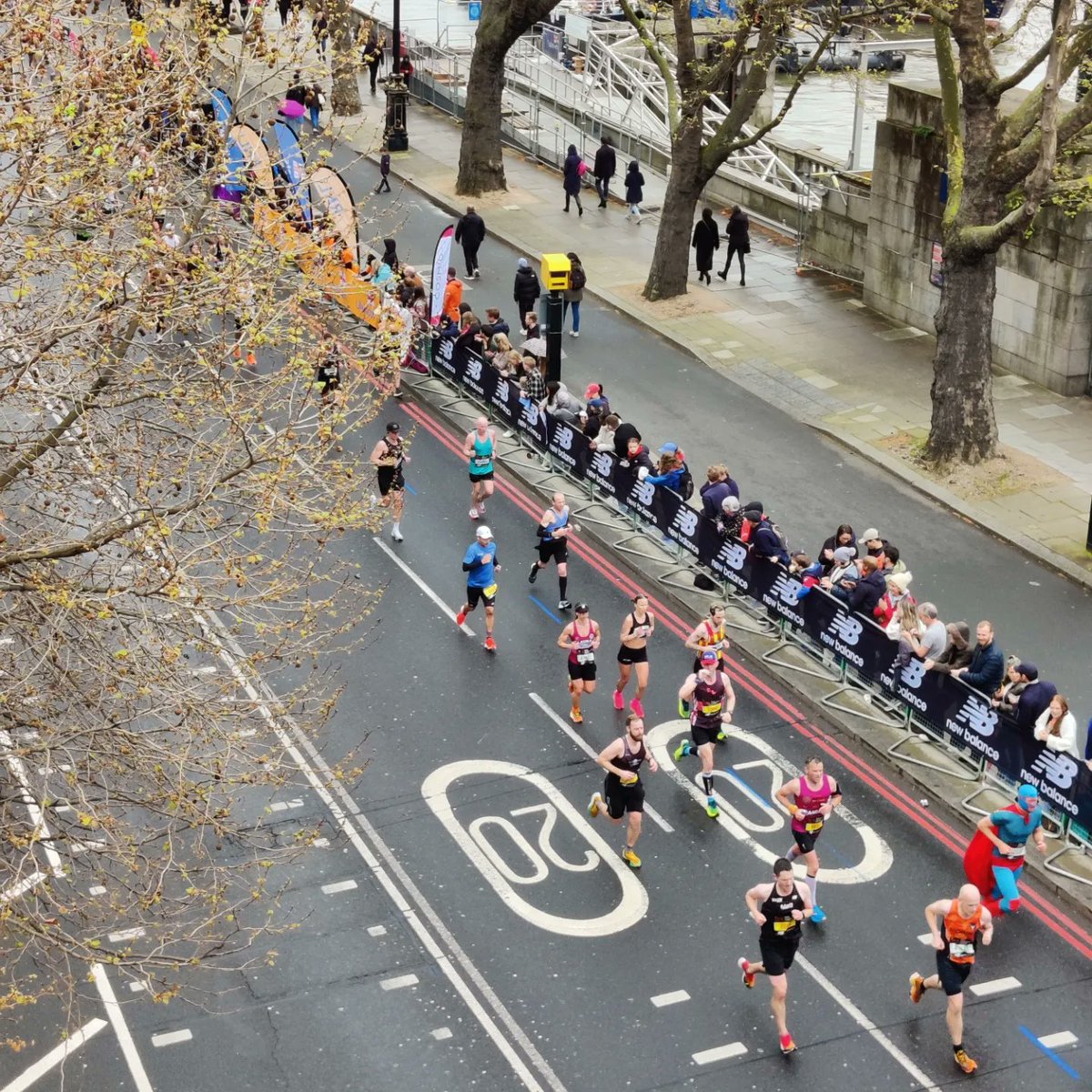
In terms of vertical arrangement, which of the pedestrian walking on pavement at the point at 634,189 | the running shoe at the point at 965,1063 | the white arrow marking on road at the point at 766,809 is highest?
the pedestrian walking on pavement at the point at 634,189

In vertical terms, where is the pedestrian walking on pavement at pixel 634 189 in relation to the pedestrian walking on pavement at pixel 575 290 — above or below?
above

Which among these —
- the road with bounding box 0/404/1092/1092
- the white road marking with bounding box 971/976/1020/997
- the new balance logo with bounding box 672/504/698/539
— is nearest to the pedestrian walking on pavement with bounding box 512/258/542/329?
the new balance logo with bounding box 672/504/698/539

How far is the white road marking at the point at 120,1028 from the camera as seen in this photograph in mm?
13336

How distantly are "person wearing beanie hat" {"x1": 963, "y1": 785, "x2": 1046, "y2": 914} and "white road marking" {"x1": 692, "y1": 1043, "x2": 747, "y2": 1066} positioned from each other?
2814mm

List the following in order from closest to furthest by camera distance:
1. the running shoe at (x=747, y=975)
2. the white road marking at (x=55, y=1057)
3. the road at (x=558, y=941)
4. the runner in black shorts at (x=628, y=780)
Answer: the white road marking at (x=55, y=1057) < the road at (x=558, y=941) < the running shoe at (x=747, y=975) < the runner in black shorts at (x=628, y=780)

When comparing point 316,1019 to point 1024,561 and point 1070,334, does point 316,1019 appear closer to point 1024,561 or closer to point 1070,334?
point 1024,561

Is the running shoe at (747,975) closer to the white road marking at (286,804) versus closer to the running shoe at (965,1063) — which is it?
the running shoe at (965,1063)

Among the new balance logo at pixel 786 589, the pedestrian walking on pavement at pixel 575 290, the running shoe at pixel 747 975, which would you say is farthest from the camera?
the pedestrian walking on pavement at pixel 575 290

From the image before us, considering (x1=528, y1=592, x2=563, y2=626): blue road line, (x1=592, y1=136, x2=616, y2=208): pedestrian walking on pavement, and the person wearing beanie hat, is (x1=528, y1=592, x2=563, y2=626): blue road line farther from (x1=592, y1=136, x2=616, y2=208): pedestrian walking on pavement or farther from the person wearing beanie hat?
(x1=592, y1=136, x2=616, y2=208): pedestrian walking on pavement

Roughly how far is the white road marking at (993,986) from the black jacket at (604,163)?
25.8 m

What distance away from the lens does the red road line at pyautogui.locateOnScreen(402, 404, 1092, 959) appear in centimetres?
1529

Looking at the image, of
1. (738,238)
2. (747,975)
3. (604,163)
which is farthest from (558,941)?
(604,163)

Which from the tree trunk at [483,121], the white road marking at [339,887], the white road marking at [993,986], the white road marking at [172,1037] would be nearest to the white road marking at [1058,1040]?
the white road marking at [993,986]

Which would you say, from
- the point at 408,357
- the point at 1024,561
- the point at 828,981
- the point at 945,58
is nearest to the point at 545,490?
the point at 408,357
